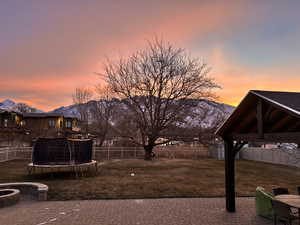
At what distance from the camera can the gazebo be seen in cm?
422

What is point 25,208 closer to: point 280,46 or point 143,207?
point 143,207

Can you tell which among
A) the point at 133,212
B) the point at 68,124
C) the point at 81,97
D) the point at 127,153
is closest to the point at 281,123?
the point at 133,212

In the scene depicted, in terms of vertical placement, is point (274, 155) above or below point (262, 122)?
below

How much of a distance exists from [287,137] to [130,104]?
1644 cm

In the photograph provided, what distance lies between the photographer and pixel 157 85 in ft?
66.1

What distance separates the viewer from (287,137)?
13.6 feet

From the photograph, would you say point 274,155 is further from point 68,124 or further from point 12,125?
point 12,125

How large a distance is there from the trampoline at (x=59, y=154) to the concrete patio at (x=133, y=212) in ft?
13.4

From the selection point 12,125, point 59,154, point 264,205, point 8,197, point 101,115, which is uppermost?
point 101,115

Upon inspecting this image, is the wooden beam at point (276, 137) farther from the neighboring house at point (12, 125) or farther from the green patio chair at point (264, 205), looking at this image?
the neighboring house at point (12, 125)

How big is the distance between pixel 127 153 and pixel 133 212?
53.4ft

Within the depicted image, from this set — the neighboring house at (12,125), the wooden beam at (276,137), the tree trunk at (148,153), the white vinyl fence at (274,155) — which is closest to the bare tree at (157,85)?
the tree trunk at (148,153)

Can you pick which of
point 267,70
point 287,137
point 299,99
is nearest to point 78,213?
point 287,137

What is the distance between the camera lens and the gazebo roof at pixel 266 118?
13.8 ft
